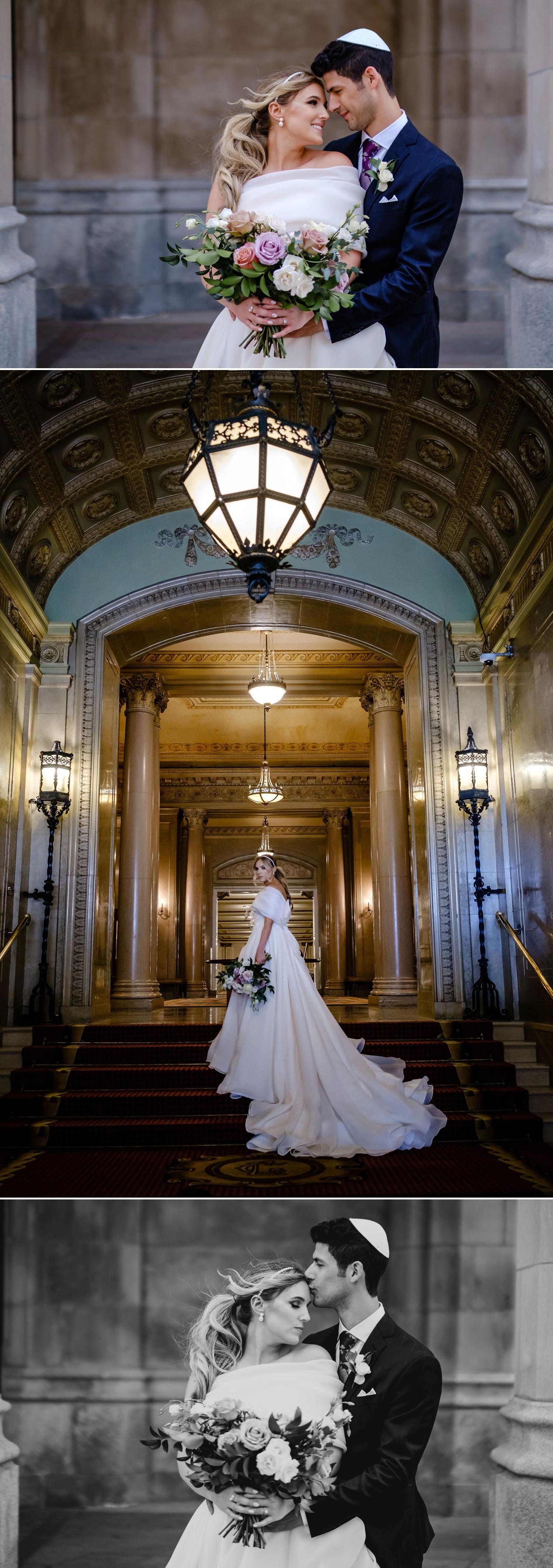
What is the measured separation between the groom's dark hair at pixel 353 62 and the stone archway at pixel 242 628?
11.3 ft

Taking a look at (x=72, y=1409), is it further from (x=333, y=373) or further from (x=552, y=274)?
(x=552, y=274)

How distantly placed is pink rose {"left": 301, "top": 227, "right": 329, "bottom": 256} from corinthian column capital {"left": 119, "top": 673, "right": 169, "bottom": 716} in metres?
6.98

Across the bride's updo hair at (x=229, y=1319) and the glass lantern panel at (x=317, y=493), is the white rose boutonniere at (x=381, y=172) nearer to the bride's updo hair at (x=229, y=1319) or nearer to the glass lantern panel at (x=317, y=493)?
the glass lantern panel at (x=317, y=493)

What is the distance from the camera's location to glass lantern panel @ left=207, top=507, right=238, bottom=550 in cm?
309

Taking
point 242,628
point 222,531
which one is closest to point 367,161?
point 222,531

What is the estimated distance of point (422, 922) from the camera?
7.20 metres

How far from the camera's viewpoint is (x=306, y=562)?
6.93m

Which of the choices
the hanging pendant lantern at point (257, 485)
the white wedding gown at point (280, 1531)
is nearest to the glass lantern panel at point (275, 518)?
the hanging pendant lantern at point (257, 485)

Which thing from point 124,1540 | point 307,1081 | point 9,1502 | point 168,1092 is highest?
point 307,1081

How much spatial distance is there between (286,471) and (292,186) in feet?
3.18

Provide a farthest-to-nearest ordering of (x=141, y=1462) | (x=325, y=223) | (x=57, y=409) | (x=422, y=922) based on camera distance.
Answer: (x=422, y=922) < (x=57, y=409) < (x=141, y=1462) < (x=325, y=223)

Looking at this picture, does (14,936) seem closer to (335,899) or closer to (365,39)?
(365,39)

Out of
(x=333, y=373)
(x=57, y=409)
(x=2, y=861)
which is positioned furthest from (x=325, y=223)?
(x=2, y=861)

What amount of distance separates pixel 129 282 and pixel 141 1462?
13.8ft
